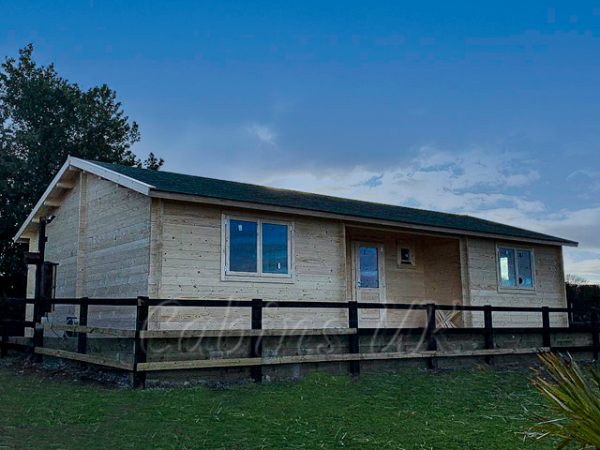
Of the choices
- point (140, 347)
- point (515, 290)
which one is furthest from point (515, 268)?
point (140, 347)

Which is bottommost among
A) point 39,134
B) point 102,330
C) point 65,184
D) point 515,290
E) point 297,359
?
point 297,359

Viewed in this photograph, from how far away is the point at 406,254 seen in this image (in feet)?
52.0

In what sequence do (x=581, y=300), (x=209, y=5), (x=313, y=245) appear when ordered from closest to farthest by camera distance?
(x=313, y=245), (x=209, y=5), (x=581, y=300)

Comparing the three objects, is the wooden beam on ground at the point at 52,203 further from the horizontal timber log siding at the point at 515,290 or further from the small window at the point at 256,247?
the horizontal timber log siding at the point at 515,290

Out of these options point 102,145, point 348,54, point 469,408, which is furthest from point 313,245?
point 102,145

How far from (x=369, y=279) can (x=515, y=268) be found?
4.08m

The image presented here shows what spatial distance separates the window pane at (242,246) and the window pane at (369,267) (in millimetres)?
4251

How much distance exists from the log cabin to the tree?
8.86 meters

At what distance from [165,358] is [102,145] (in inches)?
884

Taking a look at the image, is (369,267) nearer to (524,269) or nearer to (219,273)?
(524,269)

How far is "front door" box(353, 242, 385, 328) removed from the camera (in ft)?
48.0

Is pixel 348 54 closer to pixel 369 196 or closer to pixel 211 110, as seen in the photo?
pixel 211 110

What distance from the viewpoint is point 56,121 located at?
2811cm

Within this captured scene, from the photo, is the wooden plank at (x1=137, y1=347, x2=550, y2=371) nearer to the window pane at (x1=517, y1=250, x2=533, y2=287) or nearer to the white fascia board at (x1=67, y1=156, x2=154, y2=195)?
the white fascia board at (x1=67, y1=156, x2=154, y2=195)
